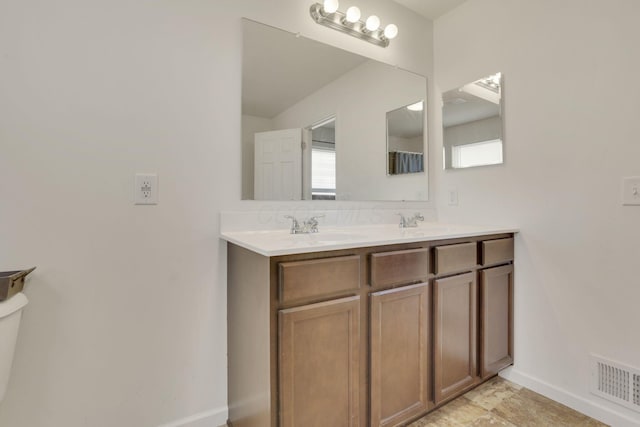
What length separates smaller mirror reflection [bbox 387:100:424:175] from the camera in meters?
2.04

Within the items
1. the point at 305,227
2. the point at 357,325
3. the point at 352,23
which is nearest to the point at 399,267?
the point at 357,325

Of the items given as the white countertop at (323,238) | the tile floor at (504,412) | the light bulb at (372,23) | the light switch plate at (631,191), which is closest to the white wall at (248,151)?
the white countertop at (323,238)

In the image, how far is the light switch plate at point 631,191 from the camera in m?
Result: 1.32

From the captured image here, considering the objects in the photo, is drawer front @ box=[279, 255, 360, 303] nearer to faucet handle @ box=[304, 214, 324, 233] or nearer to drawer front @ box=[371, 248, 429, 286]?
drawer front @ box=[371, 248, 429, 286]

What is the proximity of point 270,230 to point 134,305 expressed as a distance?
66 cm

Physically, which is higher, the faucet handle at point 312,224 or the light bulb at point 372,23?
the light bulb at point 372,23

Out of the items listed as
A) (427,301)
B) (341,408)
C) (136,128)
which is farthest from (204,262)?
(427,301)

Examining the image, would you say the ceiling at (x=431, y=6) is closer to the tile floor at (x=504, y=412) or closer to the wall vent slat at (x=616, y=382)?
the wall vent slat at (x=616, y=382)

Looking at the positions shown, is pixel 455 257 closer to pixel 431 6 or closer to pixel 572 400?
pixel 572 400

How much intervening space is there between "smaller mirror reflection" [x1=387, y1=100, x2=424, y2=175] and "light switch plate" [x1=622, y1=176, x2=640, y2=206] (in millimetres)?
1031

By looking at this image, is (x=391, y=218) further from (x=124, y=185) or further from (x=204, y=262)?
(x=124, y=185)

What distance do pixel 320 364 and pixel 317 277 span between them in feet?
1.00

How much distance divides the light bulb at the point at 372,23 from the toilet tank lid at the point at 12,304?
2040 mm

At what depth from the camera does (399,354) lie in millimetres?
1279
